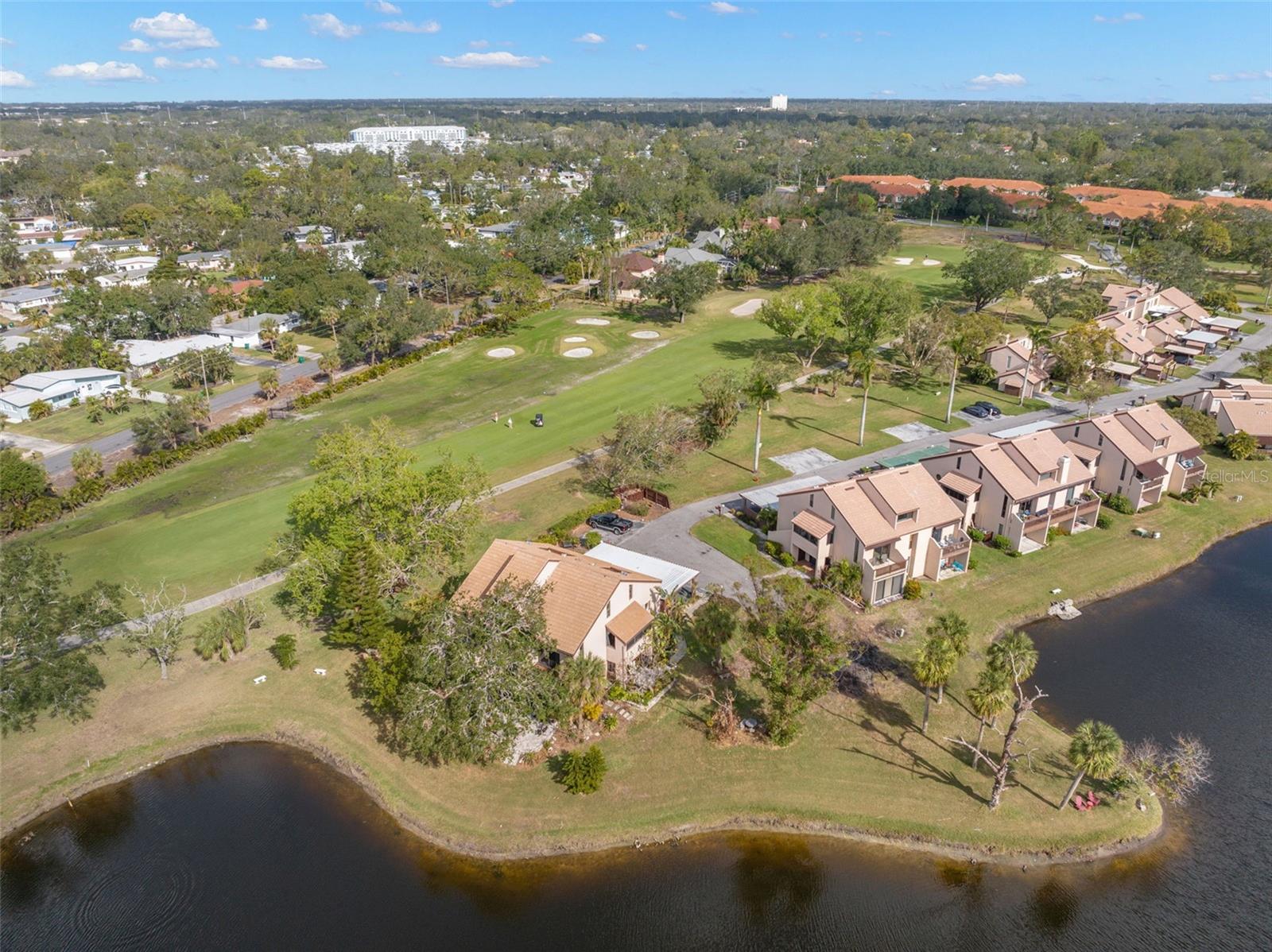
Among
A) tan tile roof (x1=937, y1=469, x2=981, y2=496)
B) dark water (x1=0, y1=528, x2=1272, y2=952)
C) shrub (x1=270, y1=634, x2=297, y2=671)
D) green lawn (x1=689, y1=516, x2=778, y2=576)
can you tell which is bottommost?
dark water (x1=0, y1=528, x2=1272, y2=952)

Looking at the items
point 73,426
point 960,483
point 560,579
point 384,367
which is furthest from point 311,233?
point 960,483

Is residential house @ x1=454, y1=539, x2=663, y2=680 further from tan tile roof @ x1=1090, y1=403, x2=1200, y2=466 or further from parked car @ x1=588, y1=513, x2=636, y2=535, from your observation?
tan tile roof @ x1=1090, y1=403, x2=1200, y2=466

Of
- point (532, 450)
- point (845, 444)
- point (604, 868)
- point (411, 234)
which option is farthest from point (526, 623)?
point (411, 234)

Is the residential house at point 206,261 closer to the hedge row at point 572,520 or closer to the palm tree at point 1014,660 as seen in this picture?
the hedge row at point 572,520

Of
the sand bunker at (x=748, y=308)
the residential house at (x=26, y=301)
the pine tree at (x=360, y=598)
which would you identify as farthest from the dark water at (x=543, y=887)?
the residential house at (x=26, y=301)

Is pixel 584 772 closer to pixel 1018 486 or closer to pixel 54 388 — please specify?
pixel 1018 486

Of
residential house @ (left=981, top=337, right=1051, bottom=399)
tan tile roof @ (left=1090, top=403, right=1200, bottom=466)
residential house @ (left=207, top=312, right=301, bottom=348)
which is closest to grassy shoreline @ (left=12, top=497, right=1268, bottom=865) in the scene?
tan tile roof @ (left=1090, top=403, right=1200, bottom=466)
